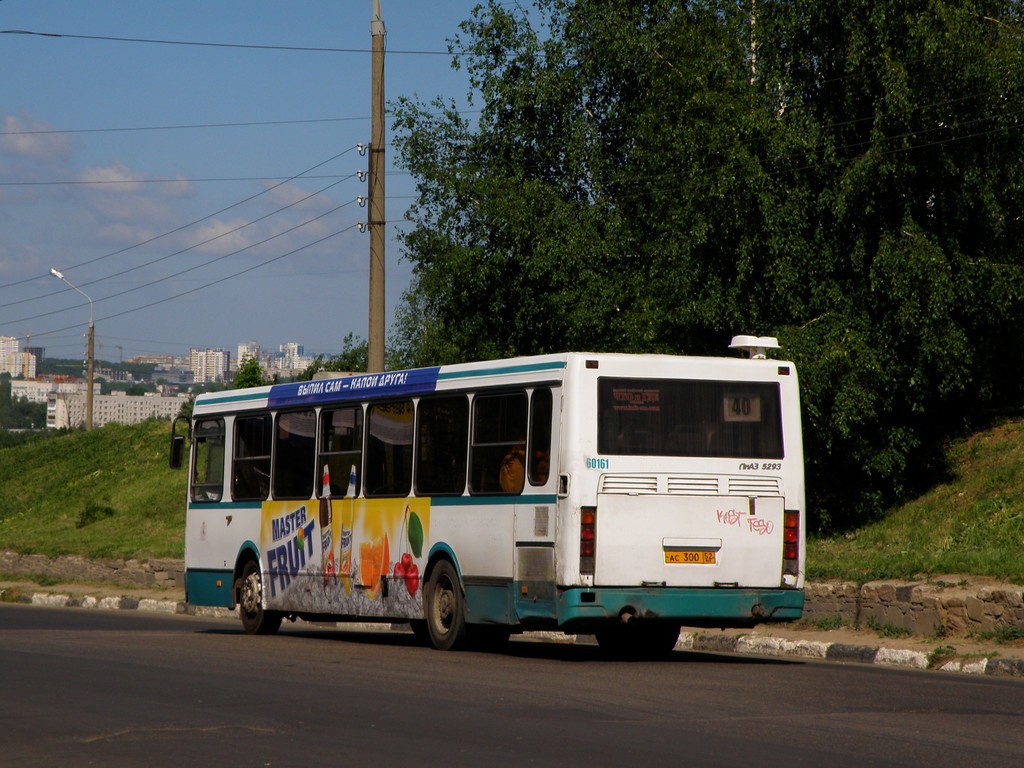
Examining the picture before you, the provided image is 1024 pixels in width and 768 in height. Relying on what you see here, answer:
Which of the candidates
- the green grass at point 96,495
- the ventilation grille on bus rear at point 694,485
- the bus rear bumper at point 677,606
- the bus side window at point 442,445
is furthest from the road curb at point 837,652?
the green grass at point 96,495

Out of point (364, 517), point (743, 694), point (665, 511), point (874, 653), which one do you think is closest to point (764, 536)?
point (665, 511)

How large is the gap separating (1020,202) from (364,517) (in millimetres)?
13569

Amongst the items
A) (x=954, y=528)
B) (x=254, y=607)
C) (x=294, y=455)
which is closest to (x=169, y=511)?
(x=254, y=607)

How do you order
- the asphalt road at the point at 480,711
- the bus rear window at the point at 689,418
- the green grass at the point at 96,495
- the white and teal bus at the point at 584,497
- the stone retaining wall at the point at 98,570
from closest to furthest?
the asphalt road at the point at 480,711
the white and teal bus at the point at 584,497
the bus rear window at the point at 689,418
the stone retaining wall at the point at 98,570
the green grass at the point at 96,495

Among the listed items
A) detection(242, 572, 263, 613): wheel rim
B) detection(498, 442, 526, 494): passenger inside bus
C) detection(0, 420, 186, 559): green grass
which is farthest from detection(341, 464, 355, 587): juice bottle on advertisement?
detection(0, 420, 186, 559): green grass

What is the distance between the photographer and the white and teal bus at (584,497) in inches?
575

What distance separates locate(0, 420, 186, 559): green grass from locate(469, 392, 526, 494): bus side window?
62.5 feet

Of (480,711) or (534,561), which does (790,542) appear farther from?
(480,711)

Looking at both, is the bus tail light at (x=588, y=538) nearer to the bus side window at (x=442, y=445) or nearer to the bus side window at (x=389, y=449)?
the bus side window at (x=442, y=445)

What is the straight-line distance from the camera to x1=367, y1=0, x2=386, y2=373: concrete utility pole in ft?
81.3

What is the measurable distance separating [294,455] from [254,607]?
2212 mm

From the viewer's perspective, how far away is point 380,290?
81.8 ft

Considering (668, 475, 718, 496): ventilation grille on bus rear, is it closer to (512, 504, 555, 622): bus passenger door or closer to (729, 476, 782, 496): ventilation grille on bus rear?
(729, 476, 782, 496): ventilation grille on bus rear

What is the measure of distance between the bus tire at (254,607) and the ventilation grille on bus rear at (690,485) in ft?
23.0
